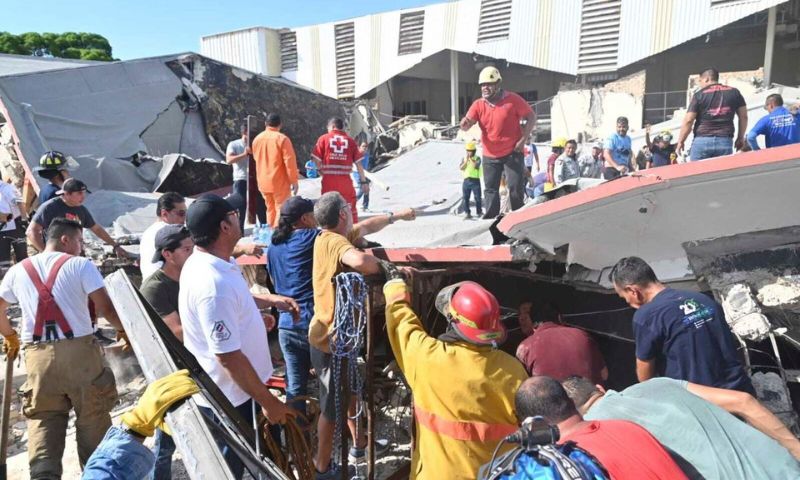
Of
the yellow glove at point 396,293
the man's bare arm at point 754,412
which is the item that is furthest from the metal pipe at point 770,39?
the yellow glove at point 396,293

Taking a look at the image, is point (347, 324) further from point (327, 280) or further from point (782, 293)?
point (782, 293)

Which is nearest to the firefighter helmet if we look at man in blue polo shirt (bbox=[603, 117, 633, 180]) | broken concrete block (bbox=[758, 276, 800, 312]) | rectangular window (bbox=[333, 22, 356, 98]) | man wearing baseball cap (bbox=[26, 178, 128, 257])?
broken concrete block (bbox=[758, 276, 800, 312])

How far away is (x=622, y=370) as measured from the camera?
4.48 meters

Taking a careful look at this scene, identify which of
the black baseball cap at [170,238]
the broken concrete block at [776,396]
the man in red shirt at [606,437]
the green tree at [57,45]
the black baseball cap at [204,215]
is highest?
the green tree at [57,45]

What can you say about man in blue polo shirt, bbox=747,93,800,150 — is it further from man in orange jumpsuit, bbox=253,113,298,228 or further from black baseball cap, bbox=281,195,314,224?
black baseball cap, bbox=281,195,314,224

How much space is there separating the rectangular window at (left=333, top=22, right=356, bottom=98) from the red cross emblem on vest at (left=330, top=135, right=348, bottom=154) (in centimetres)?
2052

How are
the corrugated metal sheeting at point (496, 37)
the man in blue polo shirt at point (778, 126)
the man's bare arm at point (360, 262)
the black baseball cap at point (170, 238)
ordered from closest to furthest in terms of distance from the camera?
1. the man's bare arm at point (360, 262)
2. the black baseball cap at point (170, 238)
3. the man in blue polo shirt at point (778, 126)
4. the corrugated metal sheeting at point (496, 37)

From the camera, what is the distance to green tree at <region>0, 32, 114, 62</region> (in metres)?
32.4

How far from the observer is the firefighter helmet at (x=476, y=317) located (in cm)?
222

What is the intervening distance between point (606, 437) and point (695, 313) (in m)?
1.36

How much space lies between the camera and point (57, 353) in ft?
10.8

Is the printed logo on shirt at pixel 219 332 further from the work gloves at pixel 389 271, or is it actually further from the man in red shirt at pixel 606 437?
the man in red shirt at pixel 606 437

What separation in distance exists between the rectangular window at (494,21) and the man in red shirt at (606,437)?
849 inches

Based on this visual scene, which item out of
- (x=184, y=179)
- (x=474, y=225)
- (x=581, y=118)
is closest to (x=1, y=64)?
(x=184, y=179)
